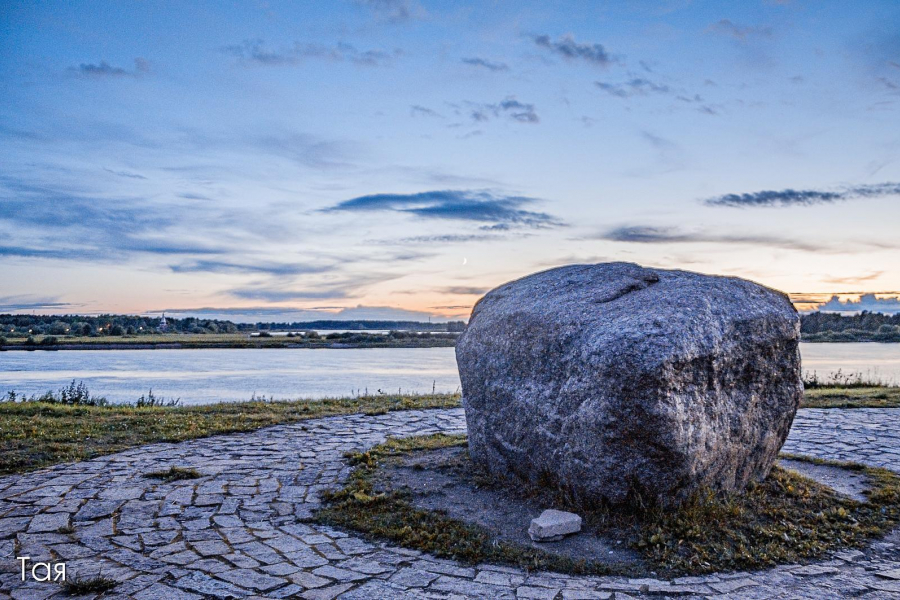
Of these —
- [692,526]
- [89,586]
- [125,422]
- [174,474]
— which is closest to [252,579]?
[89,586]

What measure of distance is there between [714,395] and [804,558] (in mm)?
1553

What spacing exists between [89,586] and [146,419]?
25.8 ft

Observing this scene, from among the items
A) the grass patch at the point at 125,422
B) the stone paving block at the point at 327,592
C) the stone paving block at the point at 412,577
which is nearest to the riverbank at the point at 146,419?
the grass patch at the point at 125,422

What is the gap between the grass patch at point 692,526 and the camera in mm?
5379

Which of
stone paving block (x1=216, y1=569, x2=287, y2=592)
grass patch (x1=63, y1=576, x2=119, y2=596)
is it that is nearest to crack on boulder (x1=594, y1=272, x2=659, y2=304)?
stone paving block (x1=216, y1=569, x2=287, y2=592)

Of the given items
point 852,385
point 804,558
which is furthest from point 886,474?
point 852,385

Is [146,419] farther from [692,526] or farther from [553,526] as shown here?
[692,526]

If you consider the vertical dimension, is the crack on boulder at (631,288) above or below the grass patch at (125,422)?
above

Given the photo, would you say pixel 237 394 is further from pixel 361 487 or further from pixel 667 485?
pixel 667 485

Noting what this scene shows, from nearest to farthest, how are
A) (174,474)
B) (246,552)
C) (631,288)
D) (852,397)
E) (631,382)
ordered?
(246,552) < (631,382) < (631,288) < (174,474) < (852,397)

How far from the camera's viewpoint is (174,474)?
7.83m

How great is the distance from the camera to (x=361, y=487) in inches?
287

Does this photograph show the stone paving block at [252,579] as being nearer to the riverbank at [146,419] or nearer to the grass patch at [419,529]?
the grass patch at [419,529]

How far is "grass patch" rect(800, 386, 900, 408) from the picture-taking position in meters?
14.4
